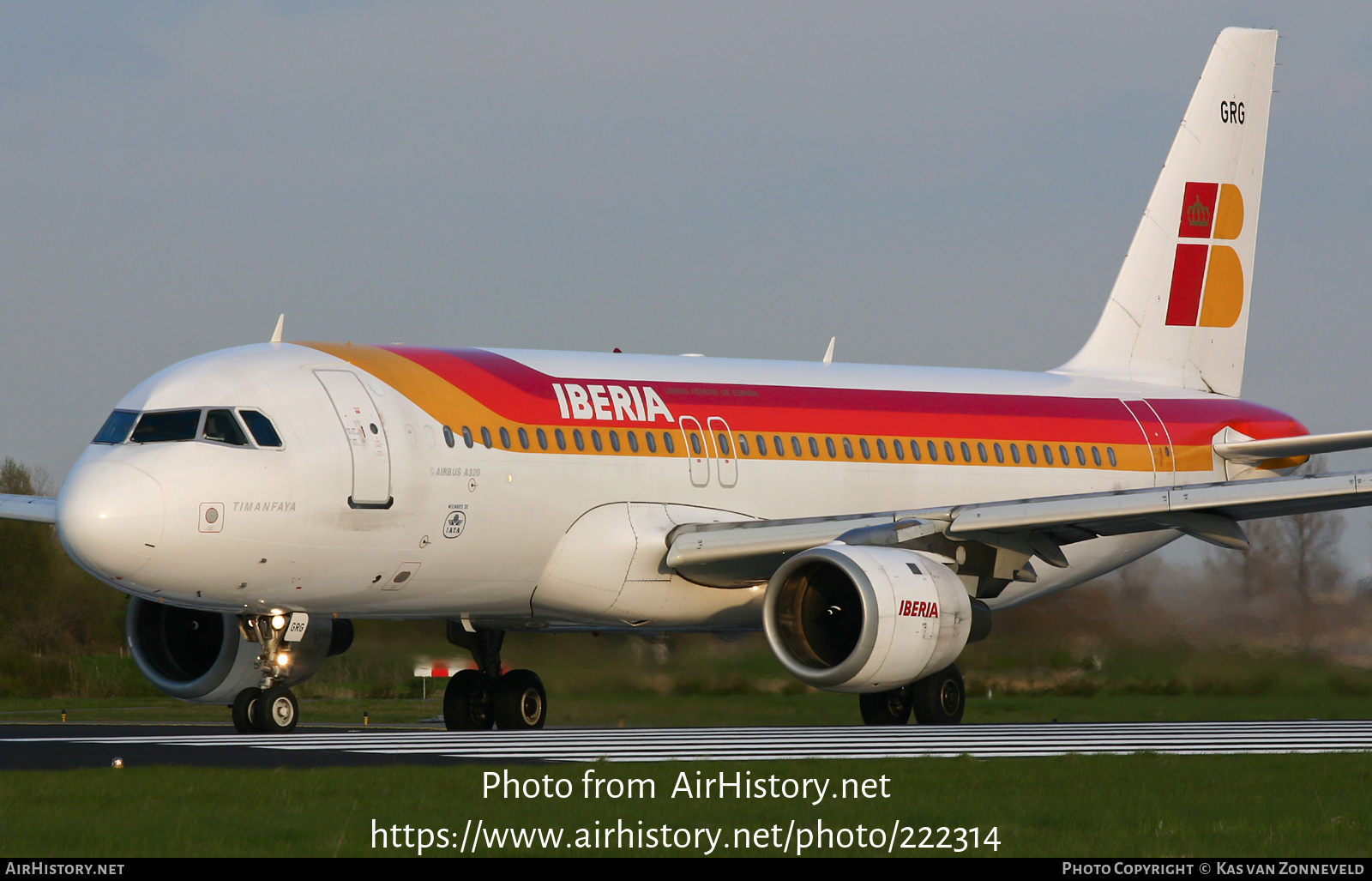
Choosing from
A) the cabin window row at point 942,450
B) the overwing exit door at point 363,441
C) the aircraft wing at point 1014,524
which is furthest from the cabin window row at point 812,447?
the aircraft wing at point 1014,524

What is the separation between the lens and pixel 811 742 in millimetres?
15703

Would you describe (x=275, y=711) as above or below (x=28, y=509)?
below

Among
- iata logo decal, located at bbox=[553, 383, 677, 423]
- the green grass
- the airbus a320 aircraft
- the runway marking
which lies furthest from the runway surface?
iata logo decal, located at bbox=[553, 383, 677, 423]

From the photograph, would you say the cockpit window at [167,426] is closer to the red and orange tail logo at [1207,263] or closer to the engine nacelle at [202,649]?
the engine nacelle at [202,649]

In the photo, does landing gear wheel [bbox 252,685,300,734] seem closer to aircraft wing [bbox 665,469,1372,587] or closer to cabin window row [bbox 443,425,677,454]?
cabin window row [bbox 443,425,677,454]

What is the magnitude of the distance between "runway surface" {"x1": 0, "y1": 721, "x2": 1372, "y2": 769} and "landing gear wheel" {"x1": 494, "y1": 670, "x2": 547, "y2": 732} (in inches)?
58.2

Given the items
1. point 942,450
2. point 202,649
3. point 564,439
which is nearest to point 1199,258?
point 942,450

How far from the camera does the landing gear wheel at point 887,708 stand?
2081 cm

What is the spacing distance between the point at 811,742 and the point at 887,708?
17.4ft

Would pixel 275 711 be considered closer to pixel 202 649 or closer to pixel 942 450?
pixel 202 649

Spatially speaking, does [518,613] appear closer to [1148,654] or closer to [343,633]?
[343,633]

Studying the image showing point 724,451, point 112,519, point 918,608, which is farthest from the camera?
point 724,451

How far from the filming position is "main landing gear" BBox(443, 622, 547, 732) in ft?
65.7
